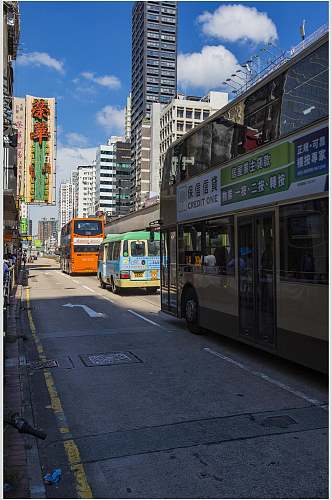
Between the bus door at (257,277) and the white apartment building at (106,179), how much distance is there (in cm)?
14996

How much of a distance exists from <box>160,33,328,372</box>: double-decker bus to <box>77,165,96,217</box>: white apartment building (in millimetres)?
171177

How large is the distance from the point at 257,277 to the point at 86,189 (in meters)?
184

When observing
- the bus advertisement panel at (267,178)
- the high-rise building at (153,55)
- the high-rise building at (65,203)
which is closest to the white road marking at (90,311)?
the bus advertisement panel at (267,178)

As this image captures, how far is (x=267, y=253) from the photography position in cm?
717

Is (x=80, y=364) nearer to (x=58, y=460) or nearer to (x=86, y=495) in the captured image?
(x=58, y=460)

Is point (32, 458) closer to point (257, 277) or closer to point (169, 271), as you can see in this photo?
point (257, 277)

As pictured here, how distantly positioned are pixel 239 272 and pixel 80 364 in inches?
122

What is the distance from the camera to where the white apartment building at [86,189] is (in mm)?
181188

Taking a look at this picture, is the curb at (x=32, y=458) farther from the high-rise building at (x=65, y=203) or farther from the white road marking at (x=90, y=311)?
the high-rise building at (x=65, y=203)

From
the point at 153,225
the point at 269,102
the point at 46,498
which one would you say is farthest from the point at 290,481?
the point at 153,225

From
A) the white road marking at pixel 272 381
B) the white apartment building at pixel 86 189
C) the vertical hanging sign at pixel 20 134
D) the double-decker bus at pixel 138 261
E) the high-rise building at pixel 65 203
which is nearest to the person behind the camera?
the white road marking at pixel 272 381

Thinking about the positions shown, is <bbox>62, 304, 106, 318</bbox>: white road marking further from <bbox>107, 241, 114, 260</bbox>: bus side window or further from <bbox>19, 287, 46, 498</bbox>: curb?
<bbox>19, 287, 46, 498</bbox>: curb

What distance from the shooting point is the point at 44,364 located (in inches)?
309

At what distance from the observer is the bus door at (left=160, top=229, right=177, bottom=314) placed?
11.6 meters
